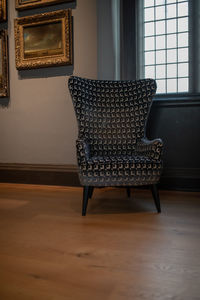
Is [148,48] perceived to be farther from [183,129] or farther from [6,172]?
[6,172]

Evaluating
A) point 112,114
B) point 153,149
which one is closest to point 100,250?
point 153,149

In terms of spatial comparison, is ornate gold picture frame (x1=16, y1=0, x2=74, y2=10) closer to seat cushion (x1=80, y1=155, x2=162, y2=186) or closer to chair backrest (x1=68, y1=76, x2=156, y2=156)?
chair backrest (x1=68, y1=76, x2=156, y2=156)

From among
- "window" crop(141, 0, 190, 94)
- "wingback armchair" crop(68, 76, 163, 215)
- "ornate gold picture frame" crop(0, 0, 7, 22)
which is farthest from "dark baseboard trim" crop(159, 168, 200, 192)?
"ornate gold picture frame" crop(0, 0, 7, 22)

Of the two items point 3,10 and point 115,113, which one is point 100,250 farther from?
point 3,10

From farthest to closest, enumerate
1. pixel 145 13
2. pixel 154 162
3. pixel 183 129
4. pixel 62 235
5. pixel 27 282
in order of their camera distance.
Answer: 1. pixel 145 13
2. pixel 183 129
3. pixel 154 162
4. pixel 62 235
5. pixel 27 282

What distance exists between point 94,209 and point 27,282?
1.23 m

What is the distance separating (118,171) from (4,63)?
232 cm

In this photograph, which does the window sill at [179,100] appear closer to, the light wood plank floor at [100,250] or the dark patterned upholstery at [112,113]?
the dark patterned upholstery at [112,113]

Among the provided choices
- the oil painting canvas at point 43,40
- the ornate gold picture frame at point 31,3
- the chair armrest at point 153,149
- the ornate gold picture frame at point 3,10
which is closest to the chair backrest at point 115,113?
the chair armrest at point 153,149

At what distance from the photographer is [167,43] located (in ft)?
10.5

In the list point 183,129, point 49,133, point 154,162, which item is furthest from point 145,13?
point 154,162

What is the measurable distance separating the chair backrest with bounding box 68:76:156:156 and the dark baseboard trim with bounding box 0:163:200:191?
2.22 ft

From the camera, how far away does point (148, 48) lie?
3264 millimetres

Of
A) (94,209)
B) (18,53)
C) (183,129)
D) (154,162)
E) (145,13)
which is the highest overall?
(145,13)
